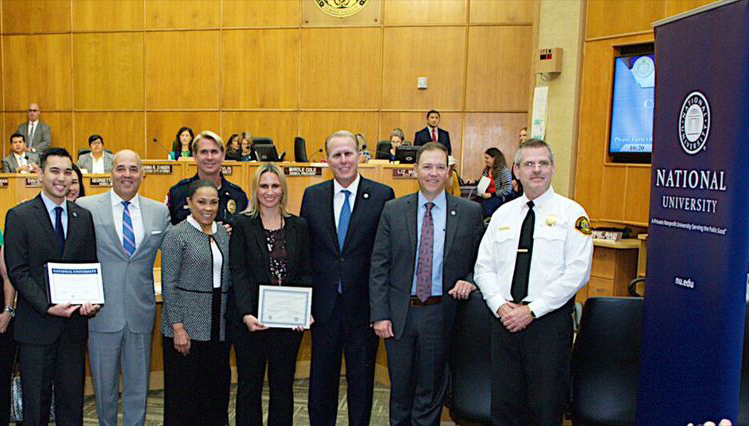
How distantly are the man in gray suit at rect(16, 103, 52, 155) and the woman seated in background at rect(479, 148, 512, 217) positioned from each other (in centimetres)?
750

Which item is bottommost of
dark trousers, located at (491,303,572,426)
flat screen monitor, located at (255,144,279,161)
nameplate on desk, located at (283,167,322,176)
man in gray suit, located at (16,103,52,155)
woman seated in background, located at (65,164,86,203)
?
dark trousers, located at (491,303,572,426)

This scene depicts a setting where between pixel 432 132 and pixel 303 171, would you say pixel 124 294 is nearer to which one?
pixel 303 171

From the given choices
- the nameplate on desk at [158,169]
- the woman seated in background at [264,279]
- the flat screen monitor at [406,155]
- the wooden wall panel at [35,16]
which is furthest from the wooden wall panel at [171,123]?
the woman seated in background at [264,279]

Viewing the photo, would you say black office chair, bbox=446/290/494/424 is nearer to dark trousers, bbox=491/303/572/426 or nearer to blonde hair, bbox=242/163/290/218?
dark trousers, bbox=491/303/572/426

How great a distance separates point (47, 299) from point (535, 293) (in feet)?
7.24

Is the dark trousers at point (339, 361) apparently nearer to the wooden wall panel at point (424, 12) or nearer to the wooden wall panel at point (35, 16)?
the wooden wall panel at point (424, 12)

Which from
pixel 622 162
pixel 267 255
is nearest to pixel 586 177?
pixel 622 162

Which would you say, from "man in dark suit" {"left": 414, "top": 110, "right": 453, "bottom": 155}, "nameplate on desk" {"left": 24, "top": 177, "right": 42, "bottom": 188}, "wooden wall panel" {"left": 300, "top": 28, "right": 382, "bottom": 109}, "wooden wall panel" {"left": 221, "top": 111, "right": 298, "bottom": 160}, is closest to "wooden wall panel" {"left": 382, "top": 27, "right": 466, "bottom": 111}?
"wooden wall panel" {"left": 300, "top": 28, "right": 382, "bottom": 109}

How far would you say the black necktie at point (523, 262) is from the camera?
2.84m

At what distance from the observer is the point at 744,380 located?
293 centimetres

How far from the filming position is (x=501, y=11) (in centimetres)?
1039

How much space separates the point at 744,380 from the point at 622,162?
4.15 meters

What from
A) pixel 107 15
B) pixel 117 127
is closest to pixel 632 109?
pixel 117 127

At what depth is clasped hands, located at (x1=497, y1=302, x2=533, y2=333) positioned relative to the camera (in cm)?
277
